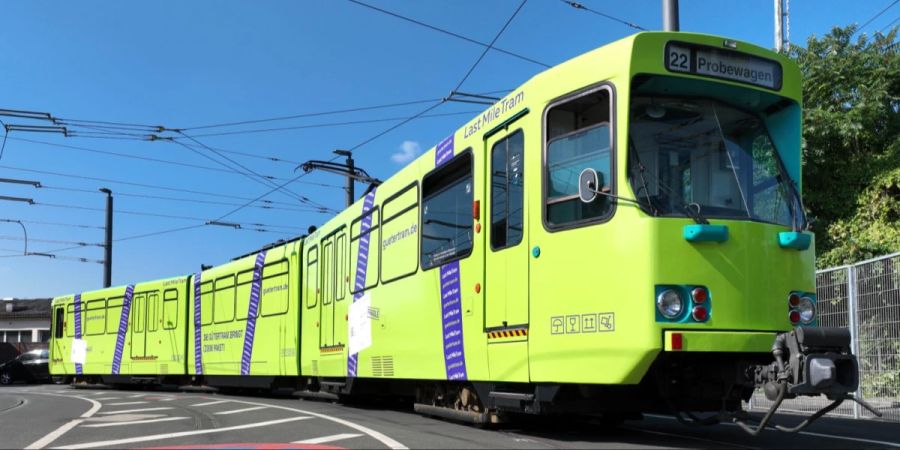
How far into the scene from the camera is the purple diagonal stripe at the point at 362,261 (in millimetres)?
11484

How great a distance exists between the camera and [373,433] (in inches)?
329

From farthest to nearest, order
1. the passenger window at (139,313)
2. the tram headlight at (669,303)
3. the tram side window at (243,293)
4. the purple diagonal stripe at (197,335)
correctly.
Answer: the passenger window at (139,313)
the purple diagonal stripe at (197,335)
the tram side window at (243,293)
the tram headlight at (669,303)

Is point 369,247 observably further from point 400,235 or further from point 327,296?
point 327,296

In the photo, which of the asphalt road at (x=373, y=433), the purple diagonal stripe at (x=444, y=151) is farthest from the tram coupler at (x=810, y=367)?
the purple diagonal stripe at (x=444, y=151)

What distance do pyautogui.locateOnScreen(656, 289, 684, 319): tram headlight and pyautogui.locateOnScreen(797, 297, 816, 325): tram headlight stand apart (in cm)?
120

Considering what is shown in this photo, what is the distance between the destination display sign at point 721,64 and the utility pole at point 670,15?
379 cm

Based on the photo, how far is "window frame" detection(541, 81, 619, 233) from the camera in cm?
640

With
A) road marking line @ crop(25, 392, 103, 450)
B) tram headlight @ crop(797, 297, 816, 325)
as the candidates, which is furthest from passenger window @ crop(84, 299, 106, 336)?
tram headlight @ crop(797, 297, 816, 325)

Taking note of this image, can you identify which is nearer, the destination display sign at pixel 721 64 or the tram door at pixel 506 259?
the destination display sign at pixel 721 64

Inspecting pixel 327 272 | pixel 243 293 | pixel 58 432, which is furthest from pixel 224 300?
pixel 58 432

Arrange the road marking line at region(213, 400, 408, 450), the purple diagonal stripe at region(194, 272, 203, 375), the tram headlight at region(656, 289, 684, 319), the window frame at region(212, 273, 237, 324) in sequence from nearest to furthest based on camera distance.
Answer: the tram headlight at region(656, 289, 684, 319) → the road marking line at region(213, 400, 408, 450) → the window frame at region(212, 273, 237, 324) → the purple diagonal stripe at region(194, 272, 203, 375)

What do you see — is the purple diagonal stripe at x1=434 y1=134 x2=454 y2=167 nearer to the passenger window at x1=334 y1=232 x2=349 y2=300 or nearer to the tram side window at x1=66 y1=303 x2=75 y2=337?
the passenger window at x1=334 y1=232 x2=349 y2=300

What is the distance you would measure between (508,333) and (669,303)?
1.84 meters

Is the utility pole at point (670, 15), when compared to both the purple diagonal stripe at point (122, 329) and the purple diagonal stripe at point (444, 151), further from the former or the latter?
the purple diagonal stripe at point (122, 329)
